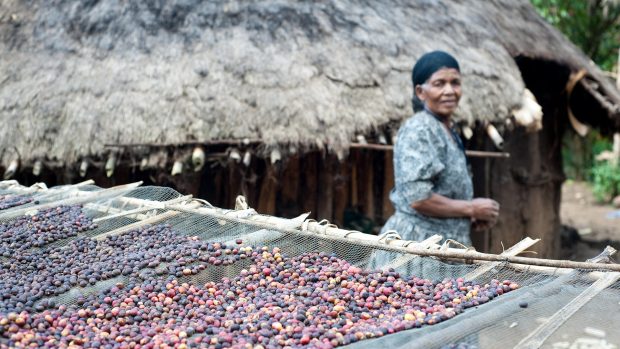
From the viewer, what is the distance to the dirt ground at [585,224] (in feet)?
29.5

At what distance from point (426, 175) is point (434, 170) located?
48 millimetres

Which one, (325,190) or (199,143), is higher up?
(199,143)

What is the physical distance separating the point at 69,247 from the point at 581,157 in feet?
48.3

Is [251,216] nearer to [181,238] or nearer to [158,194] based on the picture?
[181,238]

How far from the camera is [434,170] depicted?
3252 mm

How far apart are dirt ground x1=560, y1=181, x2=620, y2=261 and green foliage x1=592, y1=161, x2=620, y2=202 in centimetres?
22

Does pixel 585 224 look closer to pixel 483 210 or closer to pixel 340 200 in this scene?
pixel 340 200

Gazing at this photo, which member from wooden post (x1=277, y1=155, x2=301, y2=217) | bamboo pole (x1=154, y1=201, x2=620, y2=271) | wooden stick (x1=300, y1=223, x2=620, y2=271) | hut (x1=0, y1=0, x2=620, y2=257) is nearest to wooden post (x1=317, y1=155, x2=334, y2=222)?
hut (x1=0, y1=0, x2=620, y2=257)

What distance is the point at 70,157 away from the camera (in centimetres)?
515

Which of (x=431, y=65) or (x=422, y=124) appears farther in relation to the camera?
(x=431, y=65)

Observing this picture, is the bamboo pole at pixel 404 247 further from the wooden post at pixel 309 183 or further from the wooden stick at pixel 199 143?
the wooden post at pixel 309 183

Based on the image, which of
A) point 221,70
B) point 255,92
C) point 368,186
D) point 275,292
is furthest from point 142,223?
point 368,186

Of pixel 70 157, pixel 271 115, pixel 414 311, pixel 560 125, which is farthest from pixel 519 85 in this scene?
pixel 414 311

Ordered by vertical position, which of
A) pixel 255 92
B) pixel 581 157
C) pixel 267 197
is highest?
pixel 255 92
